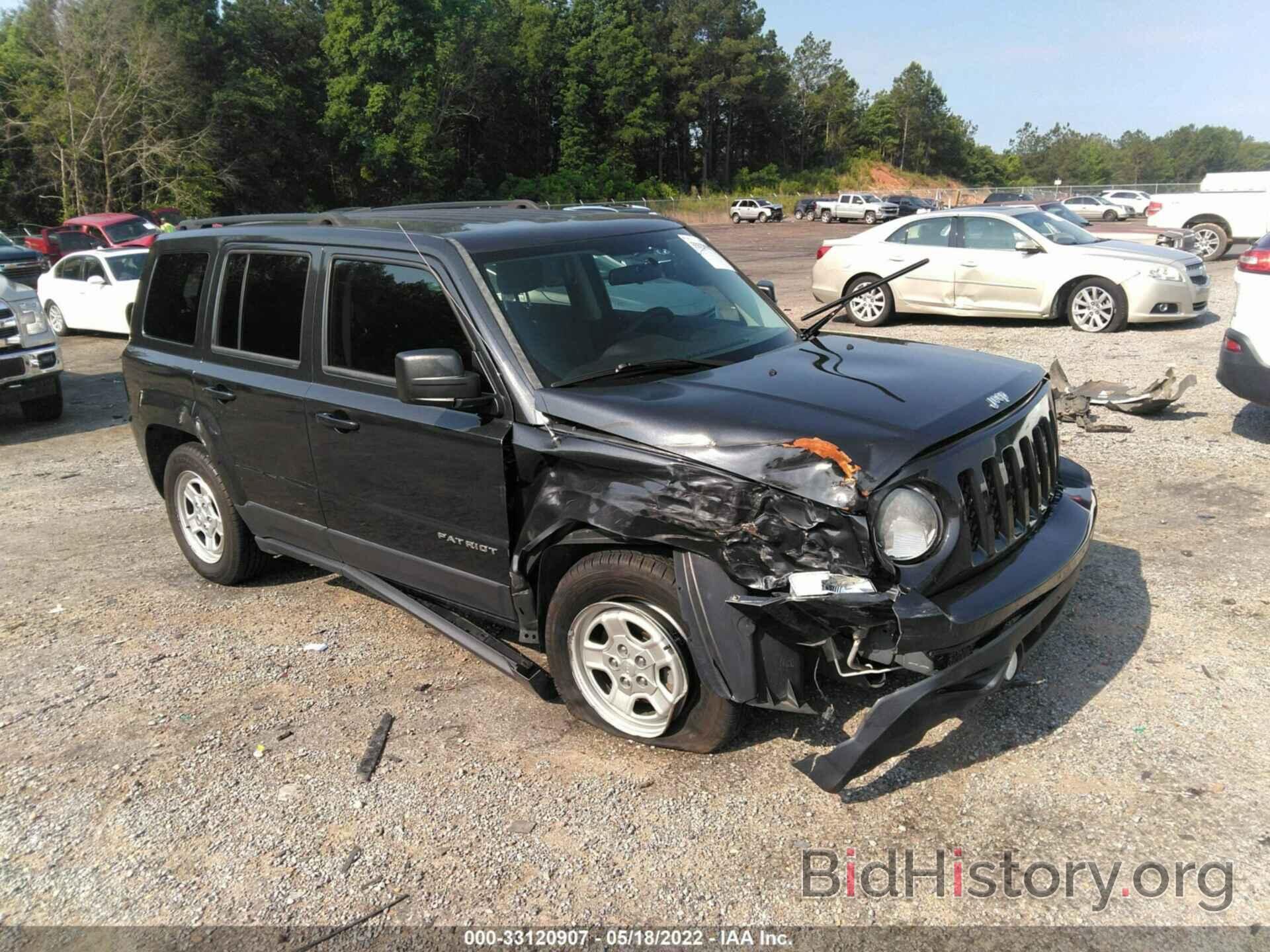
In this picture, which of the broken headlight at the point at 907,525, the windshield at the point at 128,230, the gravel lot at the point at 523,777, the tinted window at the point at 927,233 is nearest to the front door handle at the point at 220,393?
the gravel lot at the point at 523,777

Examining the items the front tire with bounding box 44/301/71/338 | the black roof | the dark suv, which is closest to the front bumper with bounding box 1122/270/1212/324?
the dark suv

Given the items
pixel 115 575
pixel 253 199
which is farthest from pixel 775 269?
pixel 253 199

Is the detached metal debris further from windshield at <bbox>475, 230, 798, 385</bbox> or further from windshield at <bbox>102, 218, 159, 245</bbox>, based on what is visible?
windshield at <bbox>102, 218, 159, 245</bbox>

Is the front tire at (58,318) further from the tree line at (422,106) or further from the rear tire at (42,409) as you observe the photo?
the tree line at (422,106)

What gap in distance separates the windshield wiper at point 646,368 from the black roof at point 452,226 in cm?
74

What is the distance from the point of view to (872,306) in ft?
Answer: 46.1

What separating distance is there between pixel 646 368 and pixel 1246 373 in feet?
17.6

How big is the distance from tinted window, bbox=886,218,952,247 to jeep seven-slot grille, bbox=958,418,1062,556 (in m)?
9.90

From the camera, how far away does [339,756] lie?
3908 millimetres

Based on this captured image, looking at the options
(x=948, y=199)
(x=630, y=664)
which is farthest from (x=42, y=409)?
(x=948, y=199)

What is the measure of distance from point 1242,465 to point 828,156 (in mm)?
114017

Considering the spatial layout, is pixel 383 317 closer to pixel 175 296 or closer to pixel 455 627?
pixel 455 627

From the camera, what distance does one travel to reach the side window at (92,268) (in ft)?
54.3

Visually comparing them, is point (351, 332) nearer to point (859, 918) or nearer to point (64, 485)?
point (859, 918)
